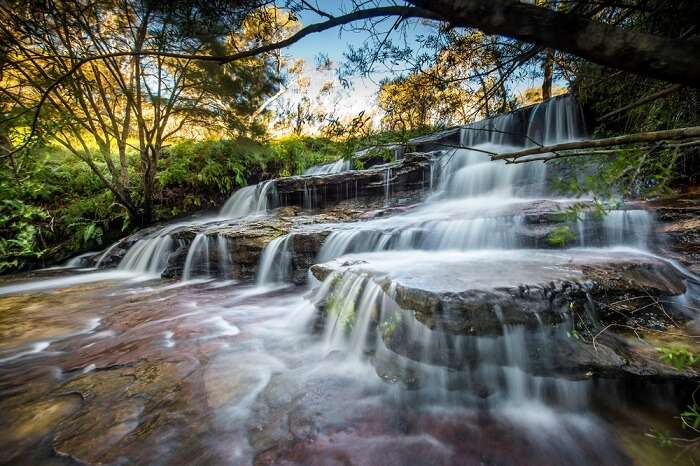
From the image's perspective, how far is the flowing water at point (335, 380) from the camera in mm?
1798

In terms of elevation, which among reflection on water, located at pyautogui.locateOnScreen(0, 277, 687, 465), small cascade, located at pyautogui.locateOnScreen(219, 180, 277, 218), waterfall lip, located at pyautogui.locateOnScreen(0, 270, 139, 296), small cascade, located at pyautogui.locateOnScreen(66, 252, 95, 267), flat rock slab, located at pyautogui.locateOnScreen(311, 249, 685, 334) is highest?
small cascade, located at pyautogui.locateOnScreen(219, 180, 277, 218)

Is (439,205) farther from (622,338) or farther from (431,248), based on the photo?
(622,338)

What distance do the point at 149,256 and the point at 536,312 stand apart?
8.46 meters

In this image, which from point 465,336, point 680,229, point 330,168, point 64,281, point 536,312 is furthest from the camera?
point 330,168

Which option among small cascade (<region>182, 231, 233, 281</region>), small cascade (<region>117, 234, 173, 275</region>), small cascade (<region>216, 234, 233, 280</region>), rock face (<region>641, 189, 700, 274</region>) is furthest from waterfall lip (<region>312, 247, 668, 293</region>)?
small cascade (<region>117, 234, 173, 275</region>)

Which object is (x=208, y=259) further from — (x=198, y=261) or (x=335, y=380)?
(x=335, y=380)

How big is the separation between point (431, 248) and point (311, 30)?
3.97 metres

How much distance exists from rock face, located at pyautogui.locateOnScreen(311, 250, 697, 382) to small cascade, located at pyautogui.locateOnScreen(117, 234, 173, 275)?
21.8 ft

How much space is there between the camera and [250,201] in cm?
1045

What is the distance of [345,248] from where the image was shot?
5.49 m

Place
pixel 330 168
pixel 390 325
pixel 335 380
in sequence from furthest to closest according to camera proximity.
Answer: pixel 330 168, pixel 390 325, pixel 335 380

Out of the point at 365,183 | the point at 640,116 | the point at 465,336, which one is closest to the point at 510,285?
the point at 465,336

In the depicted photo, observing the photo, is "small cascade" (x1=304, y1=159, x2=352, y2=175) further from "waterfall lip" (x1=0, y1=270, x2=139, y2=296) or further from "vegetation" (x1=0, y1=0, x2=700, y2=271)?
"waterfall lip" (x1=0, y1=270, x2=139, y2=296)

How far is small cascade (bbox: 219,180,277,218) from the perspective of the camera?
32.7 feet
